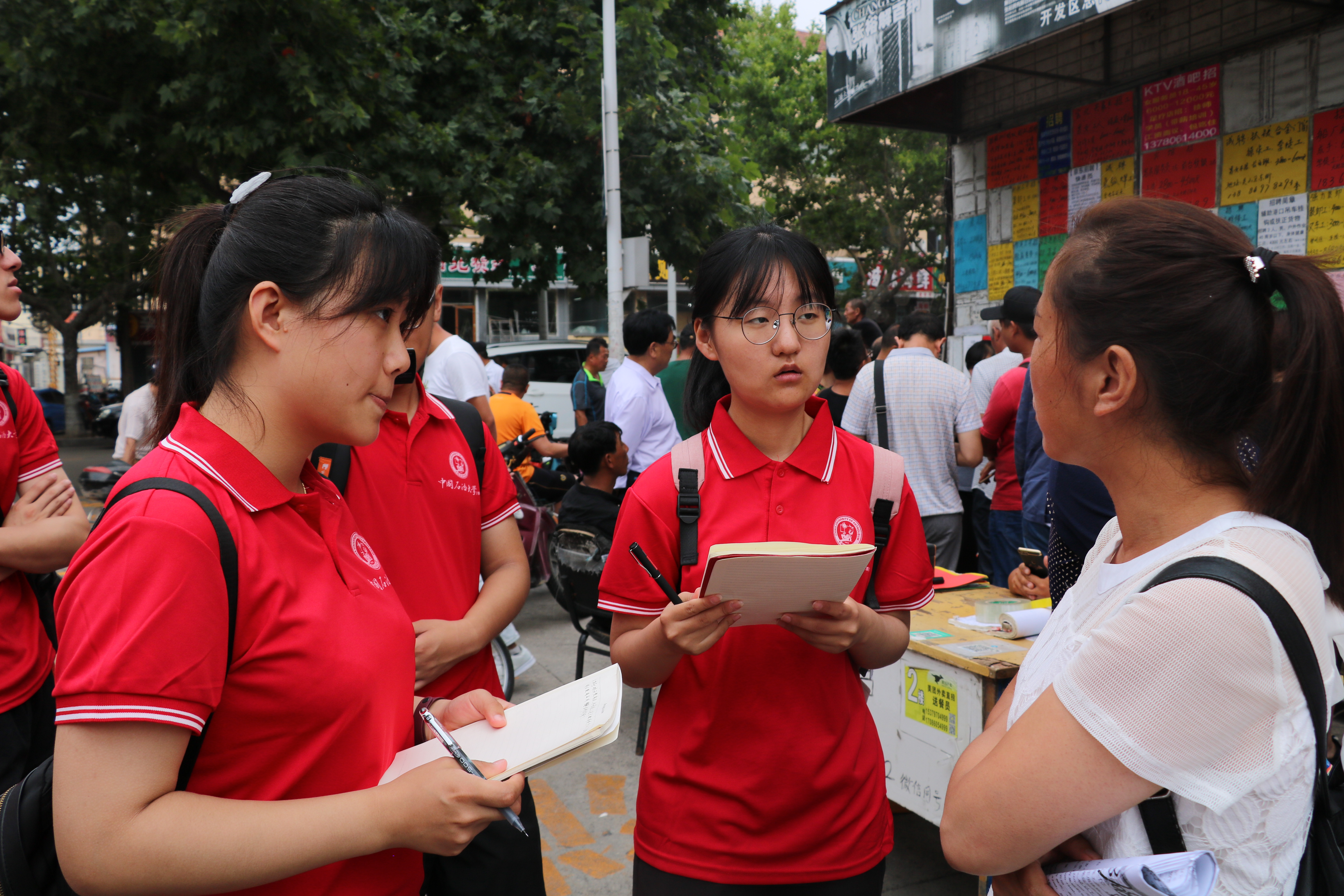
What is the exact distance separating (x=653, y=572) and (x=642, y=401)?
3977 millimetres

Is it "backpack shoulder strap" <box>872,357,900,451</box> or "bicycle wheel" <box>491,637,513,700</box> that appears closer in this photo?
"bicycle wheel" <box>491,637,513,700</box>

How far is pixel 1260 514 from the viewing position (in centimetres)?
113

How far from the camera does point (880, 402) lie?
4.83m

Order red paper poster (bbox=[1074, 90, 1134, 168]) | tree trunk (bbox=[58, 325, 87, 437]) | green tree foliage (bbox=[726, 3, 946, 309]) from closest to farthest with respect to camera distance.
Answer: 1. red paper poster (bbox=[1074, 90, 1134, 168])
2. green tree foliage (bbox=[726, 3, 946, 309])
3. tree trunk (bbox=[58, 325, 87, 437])

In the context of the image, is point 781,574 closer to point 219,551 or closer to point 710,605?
point 710,605

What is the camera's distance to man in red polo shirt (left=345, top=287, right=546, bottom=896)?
1.90 metres

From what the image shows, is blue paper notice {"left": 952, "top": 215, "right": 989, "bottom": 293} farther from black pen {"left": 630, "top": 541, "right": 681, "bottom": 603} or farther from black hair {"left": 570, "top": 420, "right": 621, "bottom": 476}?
black pen {"left": 630, "top": 541, "right": 681, "bottom": 603}

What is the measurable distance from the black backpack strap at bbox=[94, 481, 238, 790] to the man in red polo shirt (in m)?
0.73

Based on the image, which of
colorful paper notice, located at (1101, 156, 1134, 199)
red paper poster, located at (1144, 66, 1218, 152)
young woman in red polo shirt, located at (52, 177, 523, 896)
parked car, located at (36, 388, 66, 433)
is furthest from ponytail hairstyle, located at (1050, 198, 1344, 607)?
parked car, located at (36, 388, 66, 433)

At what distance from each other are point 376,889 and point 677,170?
9420mm

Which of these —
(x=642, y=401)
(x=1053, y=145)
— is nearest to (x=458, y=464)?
(x=642, y=401)

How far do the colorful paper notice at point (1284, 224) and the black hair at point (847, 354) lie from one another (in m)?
2.02

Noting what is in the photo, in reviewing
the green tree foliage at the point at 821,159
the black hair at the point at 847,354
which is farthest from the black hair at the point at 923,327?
the green tree foliage at the point at 821,159

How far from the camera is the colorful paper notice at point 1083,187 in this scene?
17.4 feet
